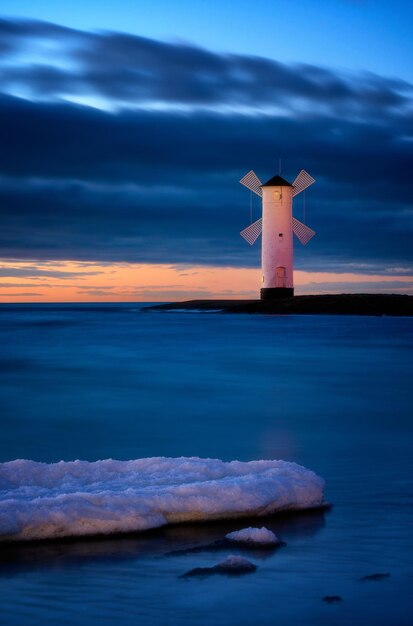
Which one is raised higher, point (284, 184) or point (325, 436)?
point (284, 184)

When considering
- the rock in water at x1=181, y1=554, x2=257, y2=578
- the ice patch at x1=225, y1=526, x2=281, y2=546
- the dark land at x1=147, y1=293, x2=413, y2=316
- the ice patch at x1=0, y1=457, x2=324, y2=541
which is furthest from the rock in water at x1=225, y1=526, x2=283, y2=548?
the dark land at x1=147, y1=293, x2=413, y2=316

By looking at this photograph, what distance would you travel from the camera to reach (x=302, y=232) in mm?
49719

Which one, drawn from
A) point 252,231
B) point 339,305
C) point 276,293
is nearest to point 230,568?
point 276,293

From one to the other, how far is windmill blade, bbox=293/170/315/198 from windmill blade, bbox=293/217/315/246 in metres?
2.28

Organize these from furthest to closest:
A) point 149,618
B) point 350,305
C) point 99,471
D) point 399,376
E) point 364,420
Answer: point 350,305 < point 399,376 < point 364,420 < point 99,471 < point 149,618

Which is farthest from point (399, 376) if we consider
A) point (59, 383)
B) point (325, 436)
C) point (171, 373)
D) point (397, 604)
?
point (397, 604)

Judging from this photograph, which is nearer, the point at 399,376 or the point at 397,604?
the point at 397,604

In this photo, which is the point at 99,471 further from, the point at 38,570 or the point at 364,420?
the point at 364,420

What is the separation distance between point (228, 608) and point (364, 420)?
7026 millimetres

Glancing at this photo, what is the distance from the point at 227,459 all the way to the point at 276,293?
132 feet

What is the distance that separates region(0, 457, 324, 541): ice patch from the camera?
445 centimetres

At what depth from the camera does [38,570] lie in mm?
3895

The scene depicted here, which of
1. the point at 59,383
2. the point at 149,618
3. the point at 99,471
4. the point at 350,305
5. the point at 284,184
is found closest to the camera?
the point at 149,618

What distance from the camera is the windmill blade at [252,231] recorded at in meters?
49.7
